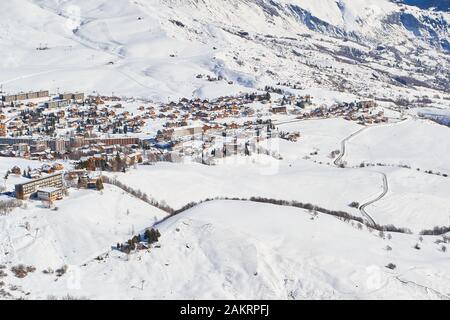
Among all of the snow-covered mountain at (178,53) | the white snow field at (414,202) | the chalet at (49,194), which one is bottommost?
the white snow field at (414,202)

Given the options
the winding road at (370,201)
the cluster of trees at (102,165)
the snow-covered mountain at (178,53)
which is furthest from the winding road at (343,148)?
the snow-covered mountain at (178,53)

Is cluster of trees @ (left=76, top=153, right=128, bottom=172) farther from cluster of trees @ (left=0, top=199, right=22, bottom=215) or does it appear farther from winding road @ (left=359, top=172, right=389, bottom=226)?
winding road @ (left=359, top=172, right=389, bottom=226)

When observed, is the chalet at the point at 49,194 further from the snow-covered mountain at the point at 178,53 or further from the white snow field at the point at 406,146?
the snow-covered mountain at the point at 178,53

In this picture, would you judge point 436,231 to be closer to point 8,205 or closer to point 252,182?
point 252,182

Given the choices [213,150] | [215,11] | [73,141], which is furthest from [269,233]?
[215,11]

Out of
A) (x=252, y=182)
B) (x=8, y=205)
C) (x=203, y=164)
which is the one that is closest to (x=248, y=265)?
(x=8, y=205)

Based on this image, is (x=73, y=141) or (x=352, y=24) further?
(x=352, y=24)

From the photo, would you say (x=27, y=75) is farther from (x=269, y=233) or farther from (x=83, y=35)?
(x=269, y=233)
